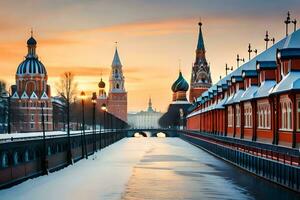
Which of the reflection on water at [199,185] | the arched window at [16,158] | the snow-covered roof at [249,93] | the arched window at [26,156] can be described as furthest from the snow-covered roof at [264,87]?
the arched window at [16,158]

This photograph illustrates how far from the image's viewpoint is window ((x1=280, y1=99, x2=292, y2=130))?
127 ft

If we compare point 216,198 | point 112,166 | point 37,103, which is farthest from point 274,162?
point 37,103

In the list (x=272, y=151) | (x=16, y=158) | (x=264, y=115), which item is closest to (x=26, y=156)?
(x=16, y=158)

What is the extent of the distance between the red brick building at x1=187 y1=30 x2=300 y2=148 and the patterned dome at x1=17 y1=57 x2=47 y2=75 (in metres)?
119

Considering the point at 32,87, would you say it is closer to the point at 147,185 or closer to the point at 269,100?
the point at 269,100

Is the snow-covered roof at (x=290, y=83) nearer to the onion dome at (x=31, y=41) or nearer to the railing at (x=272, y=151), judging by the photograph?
the railing at (x=272, y=151)

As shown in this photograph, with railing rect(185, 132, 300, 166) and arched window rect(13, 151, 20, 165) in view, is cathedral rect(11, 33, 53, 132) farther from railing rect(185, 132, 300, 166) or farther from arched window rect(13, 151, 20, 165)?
arched window rect(13, 151, 20, 165)

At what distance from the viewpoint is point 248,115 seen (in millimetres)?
58031

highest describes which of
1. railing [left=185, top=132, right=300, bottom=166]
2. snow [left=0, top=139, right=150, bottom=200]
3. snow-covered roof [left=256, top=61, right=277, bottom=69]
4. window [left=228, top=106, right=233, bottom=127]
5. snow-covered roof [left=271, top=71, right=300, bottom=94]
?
snow-covered roof [left=256, top=61, right=277, bottom=69]

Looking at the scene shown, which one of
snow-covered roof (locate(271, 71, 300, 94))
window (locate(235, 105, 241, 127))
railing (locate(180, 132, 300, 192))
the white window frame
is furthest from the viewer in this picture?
window (locate(235, 105, 241, 127))

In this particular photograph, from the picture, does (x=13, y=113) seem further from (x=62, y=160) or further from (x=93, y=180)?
(x=93, y=180)

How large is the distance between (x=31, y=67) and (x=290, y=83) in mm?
160401

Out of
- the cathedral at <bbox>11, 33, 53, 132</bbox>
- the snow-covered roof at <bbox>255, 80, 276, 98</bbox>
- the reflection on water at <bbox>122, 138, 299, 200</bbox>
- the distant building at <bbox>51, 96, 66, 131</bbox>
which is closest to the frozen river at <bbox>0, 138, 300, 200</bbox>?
the reflection on water at <bbox>122, 138, 299, 200</bbox>

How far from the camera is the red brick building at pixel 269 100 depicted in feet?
125
